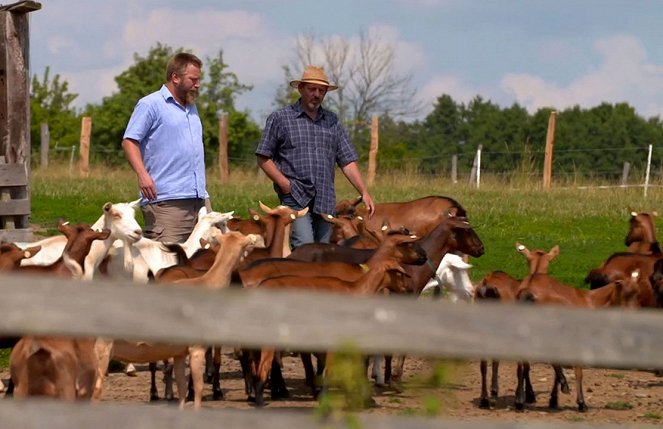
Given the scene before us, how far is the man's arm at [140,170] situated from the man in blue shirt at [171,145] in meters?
0.01

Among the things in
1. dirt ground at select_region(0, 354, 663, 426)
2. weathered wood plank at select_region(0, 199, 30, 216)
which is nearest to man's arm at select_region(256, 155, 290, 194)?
dirt ground at select_region(0, 354, 663, 426)

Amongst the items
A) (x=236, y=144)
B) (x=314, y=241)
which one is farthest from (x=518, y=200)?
(x=236, y=144)

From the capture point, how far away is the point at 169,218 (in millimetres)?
10984

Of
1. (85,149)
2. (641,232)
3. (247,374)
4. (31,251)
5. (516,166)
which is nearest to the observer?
(31,251)

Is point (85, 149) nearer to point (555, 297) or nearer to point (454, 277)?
point (454, 277)

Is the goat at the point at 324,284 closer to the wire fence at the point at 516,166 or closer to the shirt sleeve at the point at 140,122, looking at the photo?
the shirt sleeve at the point at 140,122

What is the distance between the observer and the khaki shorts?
1095cm

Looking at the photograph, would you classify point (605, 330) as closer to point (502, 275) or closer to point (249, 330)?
point (249, 330)

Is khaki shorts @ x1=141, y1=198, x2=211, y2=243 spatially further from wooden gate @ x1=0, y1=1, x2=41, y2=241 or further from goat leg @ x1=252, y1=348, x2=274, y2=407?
wooden gate @ x1=0, y1=1, x2=41, y2=241

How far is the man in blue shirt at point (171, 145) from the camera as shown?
1071 cm

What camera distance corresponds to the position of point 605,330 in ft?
13.0

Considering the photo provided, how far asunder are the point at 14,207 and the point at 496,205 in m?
13.2

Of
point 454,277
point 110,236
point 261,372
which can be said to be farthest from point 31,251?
point 454,277

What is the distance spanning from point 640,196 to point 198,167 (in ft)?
67.8
